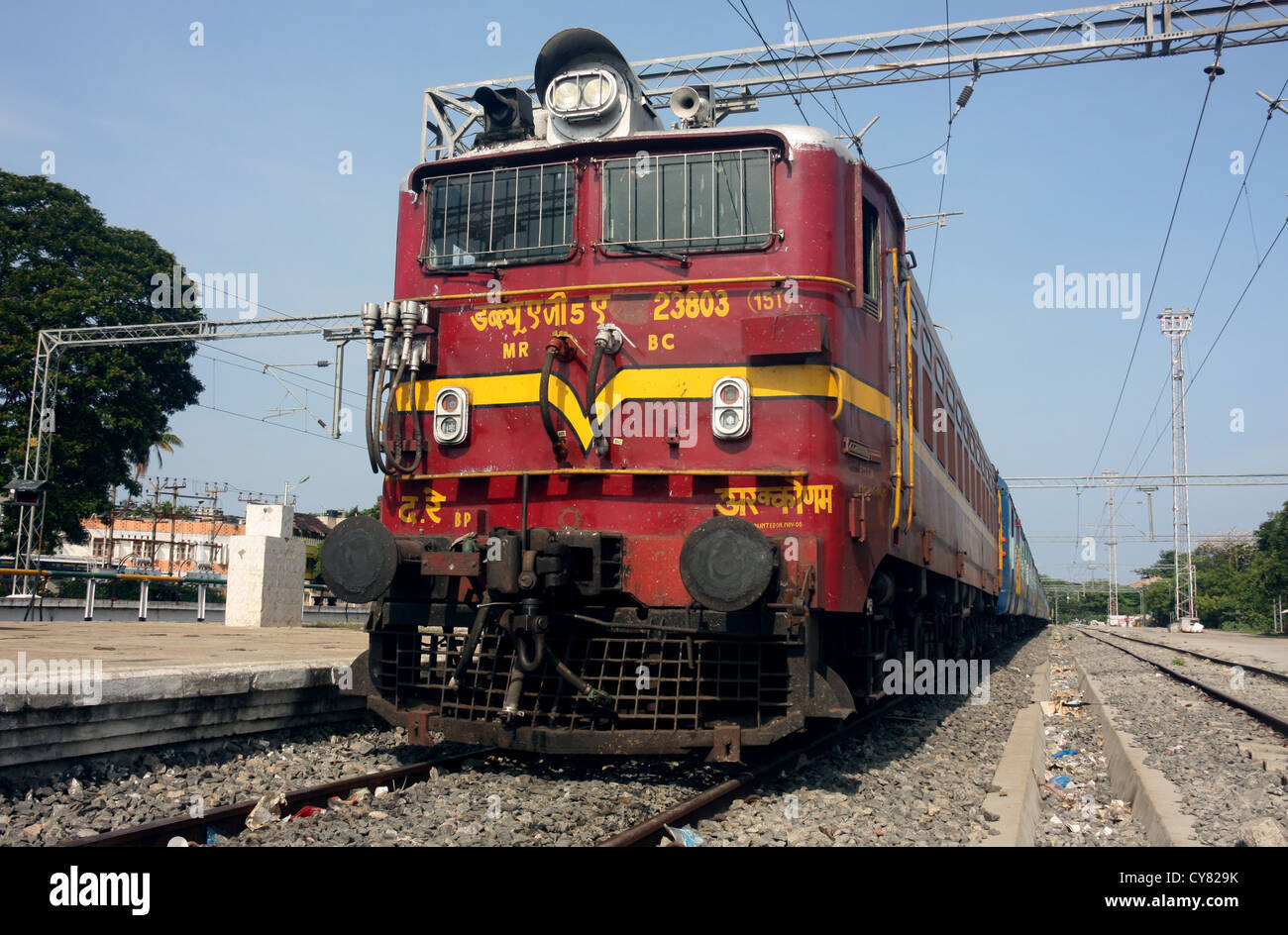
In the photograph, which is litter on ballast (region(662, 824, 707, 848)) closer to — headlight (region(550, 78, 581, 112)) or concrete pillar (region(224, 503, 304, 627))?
headlight (region(550, 78, 581, 112))

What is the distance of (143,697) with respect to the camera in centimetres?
566

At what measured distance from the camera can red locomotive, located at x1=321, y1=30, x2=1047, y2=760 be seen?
17.5 ft

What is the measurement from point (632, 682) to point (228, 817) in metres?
2.17

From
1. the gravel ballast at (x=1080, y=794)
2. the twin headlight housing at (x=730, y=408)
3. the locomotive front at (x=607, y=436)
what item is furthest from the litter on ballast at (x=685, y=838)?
the twin headlight housing at (x=730, y=408)

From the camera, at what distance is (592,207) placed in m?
6.13

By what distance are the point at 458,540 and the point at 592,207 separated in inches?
89.5

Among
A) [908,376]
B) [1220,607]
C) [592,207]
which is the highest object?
[592,207]

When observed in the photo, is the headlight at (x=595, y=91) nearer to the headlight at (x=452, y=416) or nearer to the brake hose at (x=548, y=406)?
the brake hose at (x=548, y=406)

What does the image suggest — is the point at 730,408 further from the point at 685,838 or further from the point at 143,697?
the point at 143,697

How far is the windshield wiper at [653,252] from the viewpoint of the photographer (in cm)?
591

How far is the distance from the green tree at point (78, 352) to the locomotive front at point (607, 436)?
22.8m

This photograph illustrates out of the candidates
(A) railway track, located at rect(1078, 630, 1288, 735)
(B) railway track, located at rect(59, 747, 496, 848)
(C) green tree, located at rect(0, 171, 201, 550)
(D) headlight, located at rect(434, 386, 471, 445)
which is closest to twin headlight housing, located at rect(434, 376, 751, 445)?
(D) headlight, located at rect(434, 386, 471, 445)
